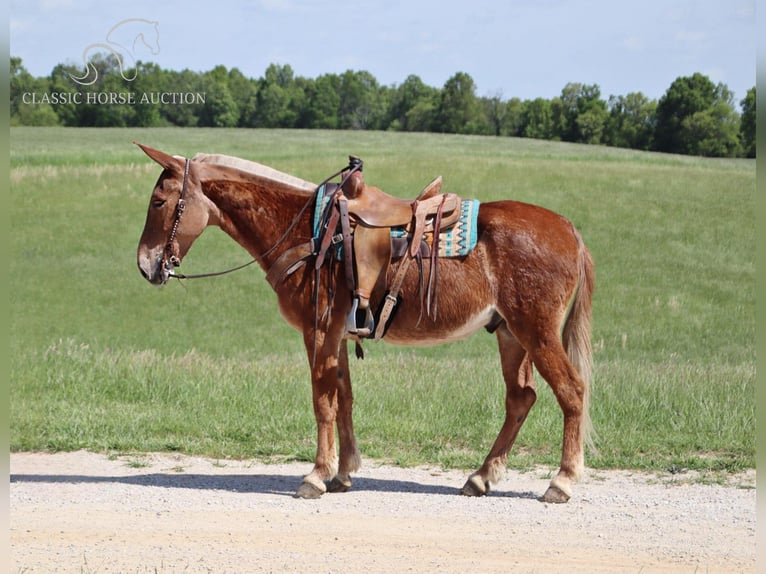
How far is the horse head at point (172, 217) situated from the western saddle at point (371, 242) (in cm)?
83

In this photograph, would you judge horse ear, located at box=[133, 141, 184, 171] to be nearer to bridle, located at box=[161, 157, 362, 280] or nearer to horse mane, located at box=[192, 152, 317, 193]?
bridle, located at box=[161, 157, 362, 280]

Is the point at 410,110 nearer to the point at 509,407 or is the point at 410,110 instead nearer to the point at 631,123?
the point at 631,123

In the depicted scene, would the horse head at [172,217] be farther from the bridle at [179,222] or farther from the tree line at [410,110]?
the tree line at [410,110]

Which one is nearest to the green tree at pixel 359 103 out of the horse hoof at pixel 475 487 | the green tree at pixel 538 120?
the green tree at pixel 538 120

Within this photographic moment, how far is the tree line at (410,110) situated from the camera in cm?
6172

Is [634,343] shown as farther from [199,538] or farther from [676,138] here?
[676,138]

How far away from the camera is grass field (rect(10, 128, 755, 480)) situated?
9148mm

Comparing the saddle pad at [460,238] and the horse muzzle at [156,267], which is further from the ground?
the saddle pad at [460,238]

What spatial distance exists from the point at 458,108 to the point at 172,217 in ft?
215

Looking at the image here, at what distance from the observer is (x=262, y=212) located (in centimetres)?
752

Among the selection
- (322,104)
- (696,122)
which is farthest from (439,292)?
(322,104)

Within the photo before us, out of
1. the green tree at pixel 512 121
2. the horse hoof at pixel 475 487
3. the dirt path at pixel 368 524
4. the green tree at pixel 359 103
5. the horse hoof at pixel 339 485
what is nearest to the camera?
the dirt path at pixel 368 524

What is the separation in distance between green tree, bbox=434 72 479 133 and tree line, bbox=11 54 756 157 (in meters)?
0.08

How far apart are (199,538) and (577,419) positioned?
295 centimetres
